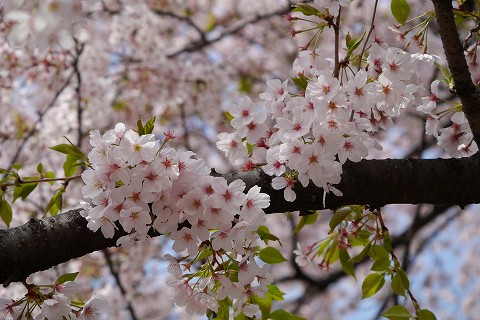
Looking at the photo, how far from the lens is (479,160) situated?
1.85 m

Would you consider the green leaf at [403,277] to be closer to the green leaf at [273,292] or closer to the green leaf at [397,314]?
the green leaf at [397,314]

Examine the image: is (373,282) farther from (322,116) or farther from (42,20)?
(42,20)

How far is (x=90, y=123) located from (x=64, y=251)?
12.1 feet

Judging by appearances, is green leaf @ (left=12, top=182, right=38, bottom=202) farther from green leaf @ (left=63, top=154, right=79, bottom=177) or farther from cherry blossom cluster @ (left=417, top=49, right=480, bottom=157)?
cherry blossom cluster @ (left=417, top=49, right=480, bottom=157)

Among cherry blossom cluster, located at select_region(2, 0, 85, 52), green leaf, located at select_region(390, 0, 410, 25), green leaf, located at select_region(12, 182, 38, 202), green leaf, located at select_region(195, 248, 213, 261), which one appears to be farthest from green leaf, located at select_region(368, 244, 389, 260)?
cherry blossom cluster, located at select_region(2, 0, 85, 52)

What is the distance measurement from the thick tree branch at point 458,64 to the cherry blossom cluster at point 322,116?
0.29ft

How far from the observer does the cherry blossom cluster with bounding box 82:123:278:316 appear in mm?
1487

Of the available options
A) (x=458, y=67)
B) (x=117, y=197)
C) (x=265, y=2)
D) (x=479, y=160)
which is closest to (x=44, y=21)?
(x=117, y=197)

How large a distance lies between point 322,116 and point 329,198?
24cm

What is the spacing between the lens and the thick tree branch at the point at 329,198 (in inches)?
59.9

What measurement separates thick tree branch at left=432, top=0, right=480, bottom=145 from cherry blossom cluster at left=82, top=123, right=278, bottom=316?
0.65 metres

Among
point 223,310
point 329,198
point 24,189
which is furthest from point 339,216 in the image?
point 24,189

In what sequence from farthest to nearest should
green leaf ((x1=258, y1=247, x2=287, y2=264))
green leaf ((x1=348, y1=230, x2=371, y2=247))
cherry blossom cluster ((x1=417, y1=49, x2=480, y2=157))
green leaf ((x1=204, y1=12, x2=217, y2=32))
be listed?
green leaf ((x1=204, y1=12, x2=217, y2=32))
green leaf ((x1=348, y1=230, x2=371, y2=247))
cherry blossom cluster ((x1=417, y1=49, x2=480, y2=157))
green leaf ((x1=258, y1=247, x2=287, y2=264))

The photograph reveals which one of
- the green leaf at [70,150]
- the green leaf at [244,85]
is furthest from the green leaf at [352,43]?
the green leaf at [244,85]
